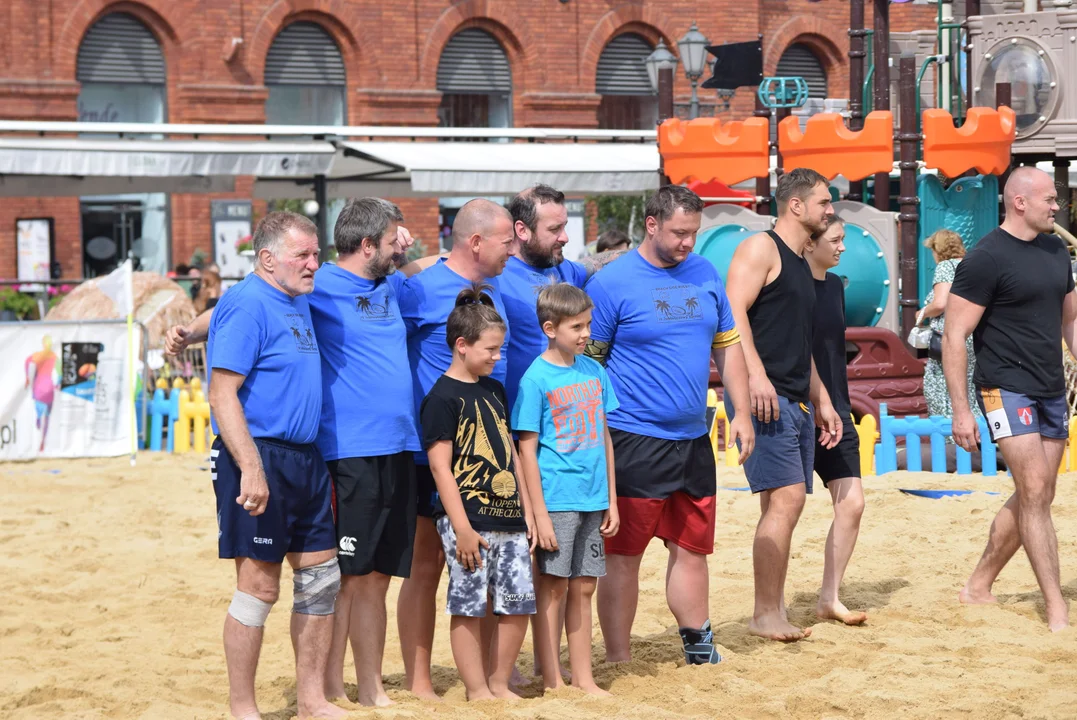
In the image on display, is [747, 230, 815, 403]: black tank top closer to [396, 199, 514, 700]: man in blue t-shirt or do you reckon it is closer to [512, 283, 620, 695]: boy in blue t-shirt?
[512, 283, 620, 695]: boy in blue t-shirt

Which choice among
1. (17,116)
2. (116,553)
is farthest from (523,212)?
(17,116)

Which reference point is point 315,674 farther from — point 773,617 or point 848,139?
point 848,139

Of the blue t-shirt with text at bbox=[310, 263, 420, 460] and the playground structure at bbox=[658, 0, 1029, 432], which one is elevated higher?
the playground structure at bbox=[658, 0, 1029, 432]

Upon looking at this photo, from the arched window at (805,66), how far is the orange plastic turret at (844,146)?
57.1ft

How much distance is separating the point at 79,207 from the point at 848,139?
15745 mm

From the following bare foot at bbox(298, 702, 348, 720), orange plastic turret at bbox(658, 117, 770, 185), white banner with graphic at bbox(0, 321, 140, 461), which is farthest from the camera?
orange plastic turret at bbox(658, 117, 770, 185)

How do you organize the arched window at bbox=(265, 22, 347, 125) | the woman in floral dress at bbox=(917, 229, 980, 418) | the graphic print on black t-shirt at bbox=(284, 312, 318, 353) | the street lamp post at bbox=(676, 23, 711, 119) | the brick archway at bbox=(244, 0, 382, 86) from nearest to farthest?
the graphic print on black t-shirt at bbox=(284, 312, 318, 353), the woman in floral dress at bbox=(917, 229, 980, 418), the street lamp post at bbox=(676, 23, 711, 119), the brick archway at bbox=(244, 0, 382, 86), the arched window at bbox=(265, 22, 347, 125)

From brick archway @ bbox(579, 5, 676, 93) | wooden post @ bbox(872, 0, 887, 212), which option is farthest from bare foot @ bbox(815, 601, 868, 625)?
brick archway @ bbox(579, 5, 676, 93)

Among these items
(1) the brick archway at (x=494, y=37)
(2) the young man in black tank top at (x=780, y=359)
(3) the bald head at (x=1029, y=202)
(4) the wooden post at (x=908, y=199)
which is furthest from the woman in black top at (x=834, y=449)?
(1) the brick archway at (x=494, y=37)

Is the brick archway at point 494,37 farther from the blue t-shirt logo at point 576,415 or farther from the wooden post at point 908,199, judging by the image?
the blue t-shirt logo at point 576,415

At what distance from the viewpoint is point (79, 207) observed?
24453 mm

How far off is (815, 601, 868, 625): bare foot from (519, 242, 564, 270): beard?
2.02 meters

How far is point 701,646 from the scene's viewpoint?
5.53 metres

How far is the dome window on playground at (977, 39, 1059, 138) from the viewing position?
12797 millimetres
